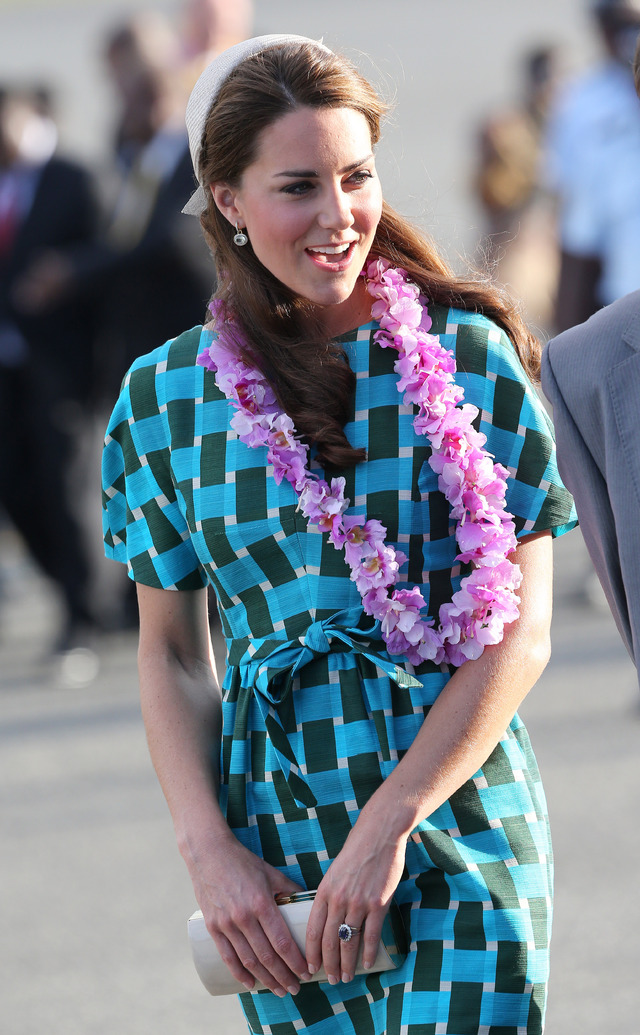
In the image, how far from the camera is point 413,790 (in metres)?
1.97

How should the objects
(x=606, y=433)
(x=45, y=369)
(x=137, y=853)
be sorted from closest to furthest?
(x=606, y=433) → (x=137, y=853) → (x=45, y=369)

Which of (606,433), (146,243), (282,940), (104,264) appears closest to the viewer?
(606,433)

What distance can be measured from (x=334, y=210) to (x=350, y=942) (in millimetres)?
959

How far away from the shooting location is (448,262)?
2.30m

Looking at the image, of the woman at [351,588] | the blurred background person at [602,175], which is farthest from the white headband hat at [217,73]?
the blurred background person at [602,175]

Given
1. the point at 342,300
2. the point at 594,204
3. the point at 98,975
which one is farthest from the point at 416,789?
the point at 594,204

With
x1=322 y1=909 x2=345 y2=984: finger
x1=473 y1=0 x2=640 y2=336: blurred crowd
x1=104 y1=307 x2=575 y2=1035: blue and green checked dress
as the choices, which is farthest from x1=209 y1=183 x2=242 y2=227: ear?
x1=473 y1=0 x2=640 y2=336: blurred crowd

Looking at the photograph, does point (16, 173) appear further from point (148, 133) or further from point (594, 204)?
point (594, 204)

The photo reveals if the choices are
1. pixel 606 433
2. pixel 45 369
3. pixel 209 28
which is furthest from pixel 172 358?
pixel 209 28

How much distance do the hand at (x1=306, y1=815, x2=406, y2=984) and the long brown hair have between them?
52 cm

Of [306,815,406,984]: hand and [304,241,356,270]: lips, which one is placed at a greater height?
[304,241,356,270]: lips

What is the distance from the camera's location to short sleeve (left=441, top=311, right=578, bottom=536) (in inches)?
82.3

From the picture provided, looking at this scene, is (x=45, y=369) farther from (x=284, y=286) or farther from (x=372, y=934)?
(x=372, y=934)

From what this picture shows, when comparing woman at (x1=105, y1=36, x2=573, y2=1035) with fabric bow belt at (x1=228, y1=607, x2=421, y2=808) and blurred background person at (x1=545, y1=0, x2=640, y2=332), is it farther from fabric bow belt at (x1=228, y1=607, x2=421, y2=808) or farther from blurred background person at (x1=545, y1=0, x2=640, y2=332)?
blurred background person at (x1=545, y1=0, x2=640, y2=332)
